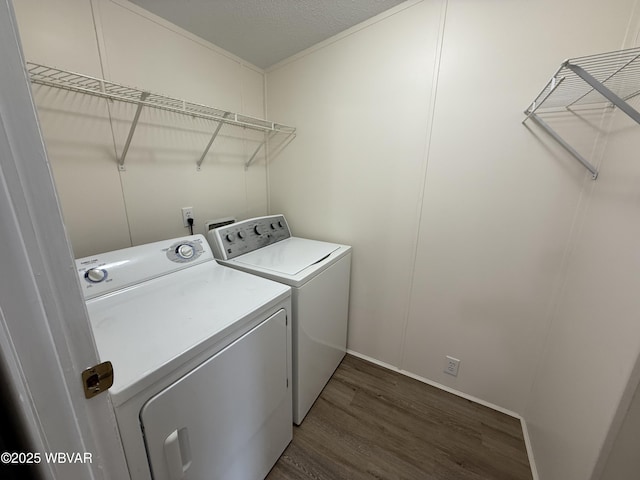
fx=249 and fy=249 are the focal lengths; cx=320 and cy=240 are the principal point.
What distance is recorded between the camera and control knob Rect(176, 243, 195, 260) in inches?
53.9

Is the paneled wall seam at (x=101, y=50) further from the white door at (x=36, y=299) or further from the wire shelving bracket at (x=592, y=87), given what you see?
the wire shelving bracket at (x=592, y=87)

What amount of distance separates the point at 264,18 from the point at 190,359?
70.6 inches

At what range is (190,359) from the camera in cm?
79

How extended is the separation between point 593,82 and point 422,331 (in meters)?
1.53

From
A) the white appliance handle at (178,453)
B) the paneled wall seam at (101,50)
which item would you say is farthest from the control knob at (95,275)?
the white appliance handle at (178,453)

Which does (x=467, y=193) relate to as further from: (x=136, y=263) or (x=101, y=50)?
(x=101, y=50)

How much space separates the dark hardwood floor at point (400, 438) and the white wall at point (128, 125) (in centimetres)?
153

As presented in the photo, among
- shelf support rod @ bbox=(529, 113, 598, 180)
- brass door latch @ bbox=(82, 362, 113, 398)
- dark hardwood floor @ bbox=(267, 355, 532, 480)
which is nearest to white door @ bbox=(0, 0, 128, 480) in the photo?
brass door latch @ bbox=(82, 362, 113, 398)

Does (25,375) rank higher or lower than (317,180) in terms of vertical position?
lower

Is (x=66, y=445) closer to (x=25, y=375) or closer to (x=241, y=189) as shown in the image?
(x=25, y=375)

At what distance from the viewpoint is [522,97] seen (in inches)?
49.4

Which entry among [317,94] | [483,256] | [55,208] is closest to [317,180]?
[317,94]

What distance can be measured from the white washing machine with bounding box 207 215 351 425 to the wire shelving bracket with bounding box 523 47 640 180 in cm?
125

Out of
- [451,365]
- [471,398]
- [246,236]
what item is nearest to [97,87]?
[246,236]
